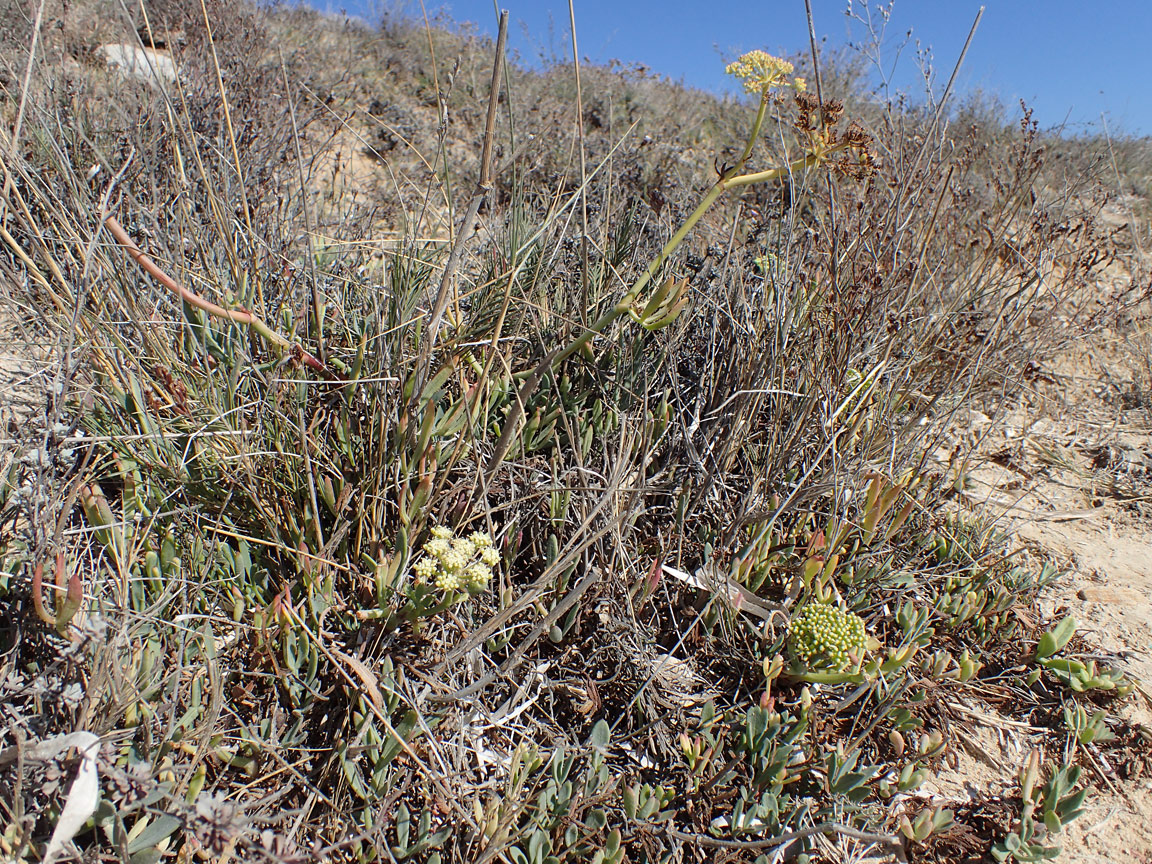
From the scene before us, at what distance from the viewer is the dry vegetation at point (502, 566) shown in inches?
53.9

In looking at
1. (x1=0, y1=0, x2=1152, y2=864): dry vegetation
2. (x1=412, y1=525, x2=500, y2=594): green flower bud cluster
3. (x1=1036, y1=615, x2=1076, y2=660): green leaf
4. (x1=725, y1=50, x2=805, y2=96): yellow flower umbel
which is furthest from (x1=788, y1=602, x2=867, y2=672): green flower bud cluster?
(x1=725, y1=50, x2=805, y2=96): yellow flower umbel

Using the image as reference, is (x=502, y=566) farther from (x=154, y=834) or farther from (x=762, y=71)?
(x=762, y=71)

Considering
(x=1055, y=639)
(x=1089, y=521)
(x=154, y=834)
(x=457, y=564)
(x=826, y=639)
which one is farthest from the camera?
(x=1089, y=521)

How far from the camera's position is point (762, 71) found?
1.53 m

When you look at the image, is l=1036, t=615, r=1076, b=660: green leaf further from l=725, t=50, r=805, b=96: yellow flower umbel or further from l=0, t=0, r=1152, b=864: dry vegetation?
l=725, t=50, r=805, b=96: yellow flower umbel

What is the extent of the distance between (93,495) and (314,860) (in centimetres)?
90

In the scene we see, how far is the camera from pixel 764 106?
144cm

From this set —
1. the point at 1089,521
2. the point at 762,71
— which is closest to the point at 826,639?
the point at 762,71

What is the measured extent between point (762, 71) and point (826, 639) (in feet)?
4.37

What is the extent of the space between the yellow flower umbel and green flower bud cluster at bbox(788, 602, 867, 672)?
1.24 meters

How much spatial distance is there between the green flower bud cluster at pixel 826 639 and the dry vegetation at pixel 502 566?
0.04 feet

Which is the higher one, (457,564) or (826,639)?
(457,564)

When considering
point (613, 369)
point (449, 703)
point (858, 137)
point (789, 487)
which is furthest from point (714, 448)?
point (449, 703)

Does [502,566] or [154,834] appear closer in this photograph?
[154,834]
